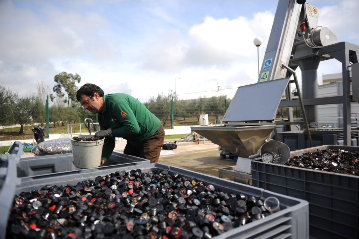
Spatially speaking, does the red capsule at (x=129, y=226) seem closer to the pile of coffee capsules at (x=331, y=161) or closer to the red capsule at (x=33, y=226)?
the red capsule at (x=33, y=226)

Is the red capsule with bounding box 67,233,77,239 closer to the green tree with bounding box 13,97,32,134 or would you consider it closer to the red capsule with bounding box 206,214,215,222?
the red capsule with bounding box 206,214,215,222

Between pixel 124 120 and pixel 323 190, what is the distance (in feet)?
6.37

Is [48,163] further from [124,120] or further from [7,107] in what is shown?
[7,107]

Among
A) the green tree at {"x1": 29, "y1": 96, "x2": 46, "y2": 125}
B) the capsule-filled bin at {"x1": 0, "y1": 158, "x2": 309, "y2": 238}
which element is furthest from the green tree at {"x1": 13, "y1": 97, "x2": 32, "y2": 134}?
the capsule-filled bin at {"x1": 0, "y1": 158, "x2": 309, "y2": 238}

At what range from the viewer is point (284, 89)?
358cm

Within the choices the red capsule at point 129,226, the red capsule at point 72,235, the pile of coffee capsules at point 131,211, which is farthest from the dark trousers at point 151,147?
the red capsule at point 72,235

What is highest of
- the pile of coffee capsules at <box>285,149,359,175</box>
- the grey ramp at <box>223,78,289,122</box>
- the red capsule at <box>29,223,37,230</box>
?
the grey ramp at <box>223,78,289,122</box>

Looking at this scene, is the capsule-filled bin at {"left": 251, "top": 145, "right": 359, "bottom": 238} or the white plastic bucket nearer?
the capsule-filled bin at {"left": 251, "top": 145, "right": 359, "bottom": 238}

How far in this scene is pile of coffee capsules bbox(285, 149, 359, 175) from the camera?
243 centimetres

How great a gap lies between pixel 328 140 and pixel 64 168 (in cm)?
471

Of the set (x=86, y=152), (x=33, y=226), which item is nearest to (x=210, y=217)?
(x=33, y=226)

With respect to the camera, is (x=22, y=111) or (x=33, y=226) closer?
(x=33, y=226)

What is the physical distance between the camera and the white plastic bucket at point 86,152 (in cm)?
228

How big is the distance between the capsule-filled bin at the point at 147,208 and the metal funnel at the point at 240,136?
1360mm
